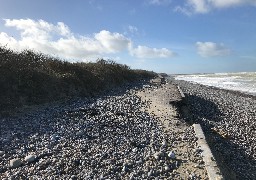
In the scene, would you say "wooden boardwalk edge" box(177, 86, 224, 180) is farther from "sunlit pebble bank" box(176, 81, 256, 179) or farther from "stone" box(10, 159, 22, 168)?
"stone" box(10, 159, 22, 168)

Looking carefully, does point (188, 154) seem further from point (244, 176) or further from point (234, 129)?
point (234, 129)

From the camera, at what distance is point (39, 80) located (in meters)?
15.7

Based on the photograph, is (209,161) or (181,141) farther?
(181,141)

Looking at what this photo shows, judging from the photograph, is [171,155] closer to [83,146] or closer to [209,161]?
[209,161]

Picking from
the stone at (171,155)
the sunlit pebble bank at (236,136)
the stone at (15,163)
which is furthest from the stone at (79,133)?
the sunlit pebble bank at (236,136)

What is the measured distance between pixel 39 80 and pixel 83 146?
7.50 m

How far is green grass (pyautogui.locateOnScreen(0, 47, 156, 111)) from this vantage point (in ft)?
45.2

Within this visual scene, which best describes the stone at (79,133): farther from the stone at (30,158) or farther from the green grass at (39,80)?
the green grass at (39,80)

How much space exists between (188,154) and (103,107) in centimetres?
613

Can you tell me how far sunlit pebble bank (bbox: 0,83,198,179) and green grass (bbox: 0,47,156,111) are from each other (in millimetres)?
1547

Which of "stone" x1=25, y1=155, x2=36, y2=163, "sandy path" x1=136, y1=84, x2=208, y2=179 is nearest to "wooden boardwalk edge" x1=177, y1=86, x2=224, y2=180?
"sandy path" x1=136, y1=84, x2=208, y2=179

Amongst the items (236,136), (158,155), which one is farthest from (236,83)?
(158,155)

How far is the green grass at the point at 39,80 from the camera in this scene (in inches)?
542

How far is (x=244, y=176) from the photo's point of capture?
972 cm
